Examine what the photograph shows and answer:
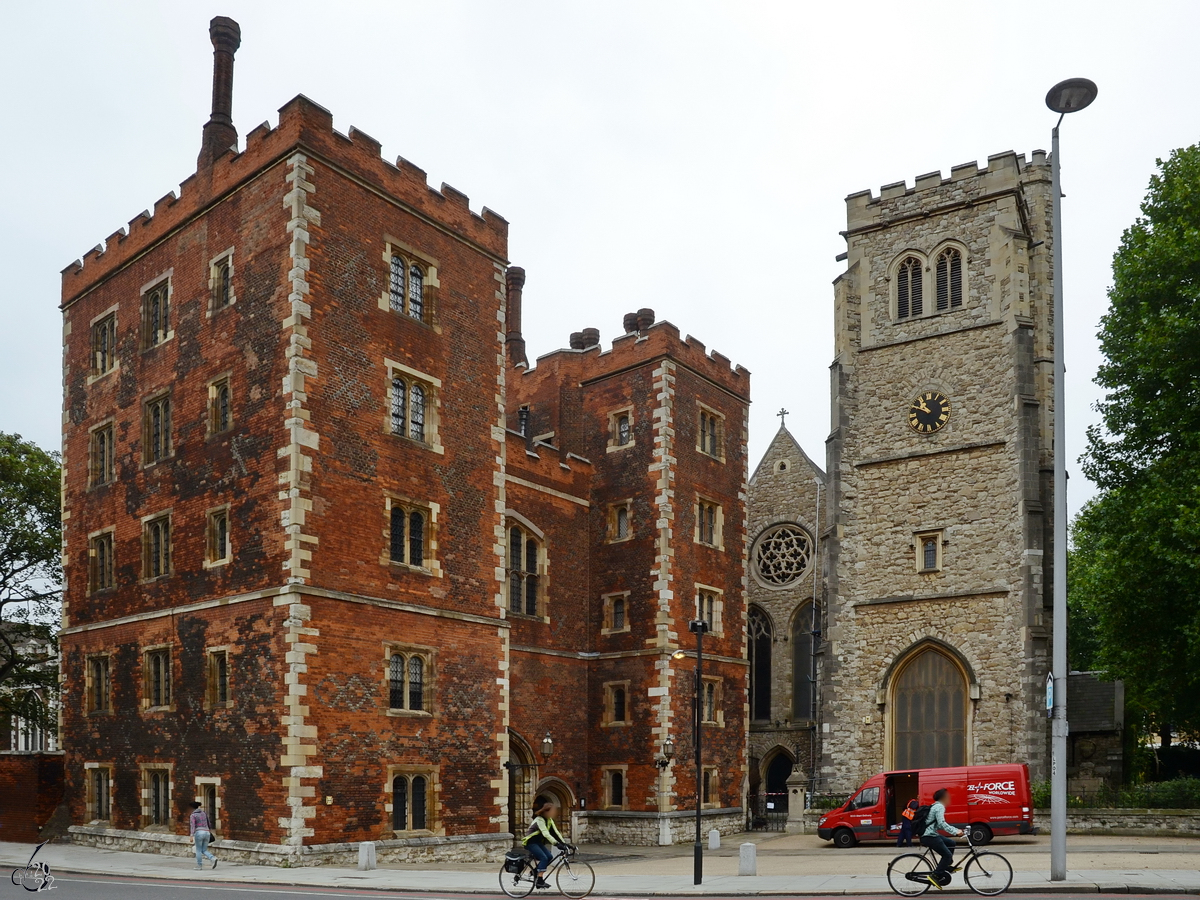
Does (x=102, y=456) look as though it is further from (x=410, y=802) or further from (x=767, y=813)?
(x=767, y=813)

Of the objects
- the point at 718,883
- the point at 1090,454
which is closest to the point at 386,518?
the point at 718,883

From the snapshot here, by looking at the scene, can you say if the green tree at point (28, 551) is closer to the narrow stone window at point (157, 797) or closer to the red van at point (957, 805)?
the narrow stone window at point (157, 797)

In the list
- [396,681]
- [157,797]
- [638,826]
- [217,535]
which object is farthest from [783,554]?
[157,797]

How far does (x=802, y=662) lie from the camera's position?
4706 centimetres

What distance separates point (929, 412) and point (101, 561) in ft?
84.2

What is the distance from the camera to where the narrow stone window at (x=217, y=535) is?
26.7 meters

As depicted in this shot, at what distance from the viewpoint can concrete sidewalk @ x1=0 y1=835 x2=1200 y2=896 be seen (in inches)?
711

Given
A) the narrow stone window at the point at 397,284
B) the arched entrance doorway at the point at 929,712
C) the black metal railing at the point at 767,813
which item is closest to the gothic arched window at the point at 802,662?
the black metal railing at the point at 767,813

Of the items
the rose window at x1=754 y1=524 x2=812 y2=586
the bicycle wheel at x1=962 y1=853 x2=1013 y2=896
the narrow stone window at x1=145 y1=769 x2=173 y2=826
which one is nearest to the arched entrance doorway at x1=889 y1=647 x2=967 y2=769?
the rose window at x1=754 y1=524 x2=812 y2=586

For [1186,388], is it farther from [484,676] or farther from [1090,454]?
[484,676]

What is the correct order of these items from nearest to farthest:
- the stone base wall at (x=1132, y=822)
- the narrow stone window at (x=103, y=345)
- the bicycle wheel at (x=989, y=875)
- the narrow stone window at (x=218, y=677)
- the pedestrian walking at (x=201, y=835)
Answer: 1. the bicycle wheel at (x=989, y=875)
2. the pedestrian walking at (x=201, y=835)
3. the narrow stone window at (x=218, y=677)
4. the stone base wall at (x=1132, y=822)
5. the narrow stone window at (x=103, y=345)

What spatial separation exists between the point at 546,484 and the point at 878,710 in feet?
42.3

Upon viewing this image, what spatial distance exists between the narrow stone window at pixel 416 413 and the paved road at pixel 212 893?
36.9ft

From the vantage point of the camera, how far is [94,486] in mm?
31844
